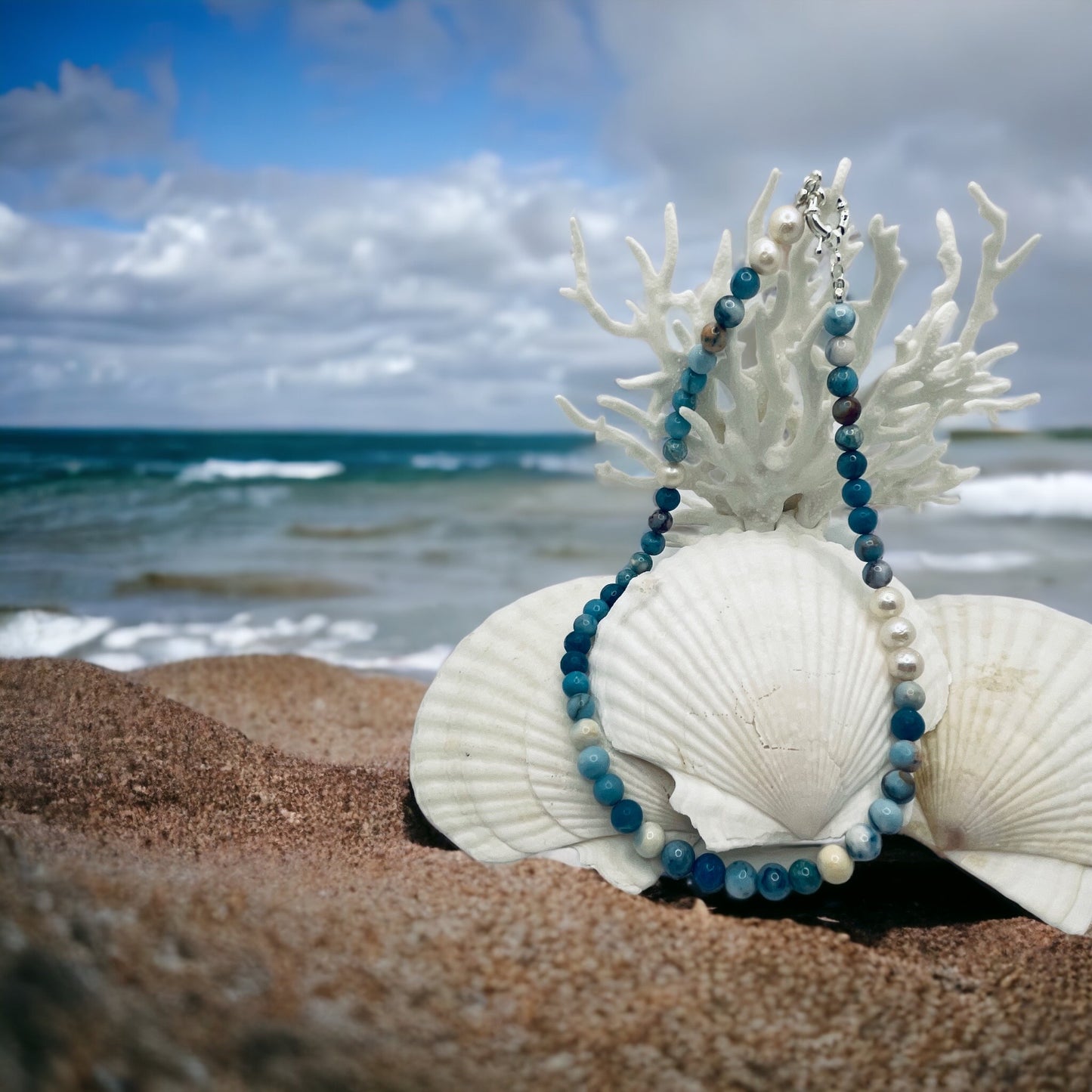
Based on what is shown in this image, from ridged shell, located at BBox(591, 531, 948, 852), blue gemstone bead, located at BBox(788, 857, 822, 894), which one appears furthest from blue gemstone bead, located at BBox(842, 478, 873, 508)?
blue gemstone bead, located at BBox(788, 857, 822, 894)

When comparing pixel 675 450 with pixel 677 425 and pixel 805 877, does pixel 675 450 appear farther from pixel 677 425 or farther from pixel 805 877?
pixel 805 877

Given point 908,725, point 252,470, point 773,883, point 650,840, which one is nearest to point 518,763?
point 650,840

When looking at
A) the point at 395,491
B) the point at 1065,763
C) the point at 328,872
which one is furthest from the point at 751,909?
the point at 395,491

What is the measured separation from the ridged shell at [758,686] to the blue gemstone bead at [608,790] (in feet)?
0.24

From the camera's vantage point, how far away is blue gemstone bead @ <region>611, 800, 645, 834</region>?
6.61 feet

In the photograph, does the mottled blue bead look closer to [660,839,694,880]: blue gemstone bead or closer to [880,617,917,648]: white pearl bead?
[880,617,917,648]: white pearl bead

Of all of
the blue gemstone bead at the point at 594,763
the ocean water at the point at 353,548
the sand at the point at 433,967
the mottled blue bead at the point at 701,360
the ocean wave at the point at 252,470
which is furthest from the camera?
the ocean wave at the point at 252,470

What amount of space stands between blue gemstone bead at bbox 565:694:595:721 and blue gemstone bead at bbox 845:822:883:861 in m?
0.55

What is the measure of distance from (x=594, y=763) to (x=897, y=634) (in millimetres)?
650

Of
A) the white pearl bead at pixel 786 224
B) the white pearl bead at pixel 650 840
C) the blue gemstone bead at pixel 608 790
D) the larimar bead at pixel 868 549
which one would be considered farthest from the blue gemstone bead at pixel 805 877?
the white pearl bead at pixel 786 224

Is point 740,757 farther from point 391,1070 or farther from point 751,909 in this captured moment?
point 391,1070

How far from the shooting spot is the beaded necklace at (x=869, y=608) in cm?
194

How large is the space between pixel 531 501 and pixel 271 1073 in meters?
12.7

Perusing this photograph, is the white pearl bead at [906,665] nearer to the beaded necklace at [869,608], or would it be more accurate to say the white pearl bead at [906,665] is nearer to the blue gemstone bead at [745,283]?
the beaded necklace at [869,608]
